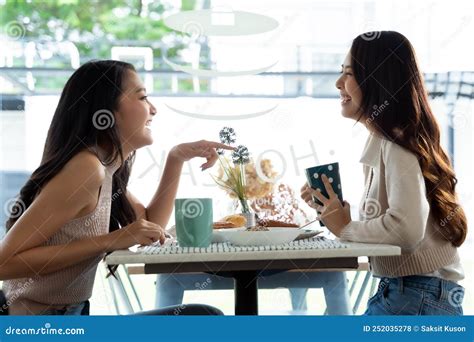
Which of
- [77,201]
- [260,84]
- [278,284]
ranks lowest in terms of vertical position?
[278,284]

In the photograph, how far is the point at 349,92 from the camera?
1350 millimetres

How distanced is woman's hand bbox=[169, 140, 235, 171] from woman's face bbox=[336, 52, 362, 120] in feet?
0.81

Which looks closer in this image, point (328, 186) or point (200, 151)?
point (328, 186)

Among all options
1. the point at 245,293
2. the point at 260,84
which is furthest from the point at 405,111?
the point at 260,84

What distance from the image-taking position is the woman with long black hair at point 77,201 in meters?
1.10

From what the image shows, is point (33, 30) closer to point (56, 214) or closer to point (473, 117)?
point (473, 117)

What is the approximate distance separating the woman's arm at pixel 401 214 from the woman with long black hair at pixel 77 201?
33cm

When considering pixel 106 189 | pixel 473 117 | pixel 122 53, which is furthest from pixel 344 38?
pixel 106 189

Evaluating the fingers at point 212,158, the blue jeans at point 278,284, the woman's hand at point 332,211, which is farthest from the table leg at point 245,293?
the blue jeans at point 278,284

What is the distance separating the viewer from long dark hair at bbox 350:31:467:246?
4.03ft

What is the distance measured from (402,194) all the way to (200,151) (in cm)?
47

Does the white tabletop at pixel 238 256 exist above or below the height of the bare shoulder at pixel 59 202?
below

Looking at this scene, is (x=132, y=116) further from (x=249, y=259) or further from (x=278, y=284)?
(x=278, y=284)

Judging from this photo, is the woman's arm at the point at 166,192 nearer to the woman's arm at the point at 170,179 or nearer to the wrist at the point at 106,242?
the woman's arm at the point at 170,179
